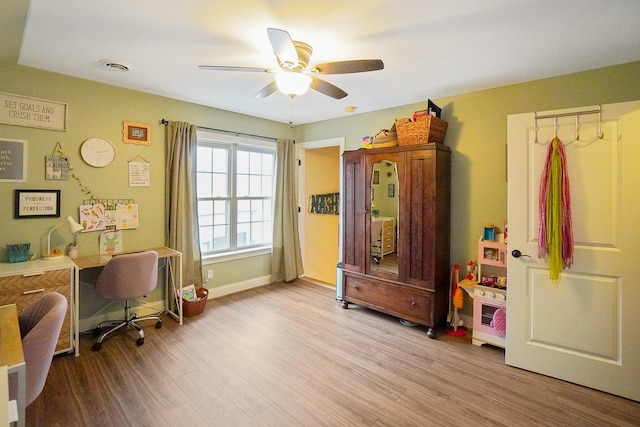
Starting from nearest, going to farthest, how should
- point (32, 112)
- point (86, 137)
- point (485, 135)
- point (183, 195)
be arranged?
1. point (32, 112)
2. point (86, 137)
3. point (485, 135)
4. point (183, 195)

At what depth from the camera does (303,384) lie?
2.24 meters

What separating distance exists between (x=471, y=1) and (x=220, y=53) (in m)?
1.72

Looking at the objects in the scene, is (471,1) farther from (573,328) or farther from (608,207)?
(573,328)

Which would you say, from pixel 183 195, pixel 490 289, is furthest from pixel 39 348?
pixel 490 289

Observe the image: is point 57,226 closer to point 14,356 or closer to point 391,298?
point 14,356

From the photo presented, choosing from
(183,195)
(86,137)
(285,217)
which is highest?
(86,137)

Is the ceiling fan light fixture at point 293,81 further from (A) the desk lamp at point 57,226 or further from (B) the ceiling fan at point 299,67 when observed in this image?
(A) the desk lamp at point 57,226

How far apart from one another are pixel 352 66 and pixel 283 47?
17.9 inches

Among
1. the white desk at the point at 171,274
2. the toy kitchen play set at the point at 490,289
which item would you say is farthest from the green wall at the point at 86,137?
the toy kitchen play set at the point at 490,289

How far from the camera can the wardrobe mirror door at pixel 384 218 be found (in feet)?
10.6

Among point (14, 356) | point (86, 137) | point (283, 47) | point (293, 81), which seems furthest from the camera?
point (86, 137)

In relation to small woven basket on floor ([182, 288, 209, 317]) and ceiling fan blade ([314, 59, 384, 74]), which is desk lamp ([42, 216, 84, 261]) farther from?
ceiling fan blade ([314, 59, 384, 74])

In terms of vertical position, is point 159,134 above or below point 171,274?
above

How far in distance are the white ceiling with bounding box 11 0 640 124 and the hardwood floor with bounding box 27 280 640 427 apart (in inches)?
94.5
